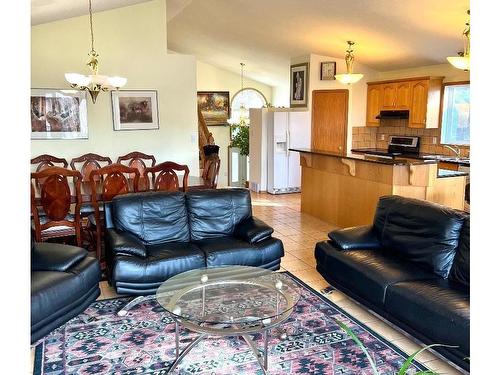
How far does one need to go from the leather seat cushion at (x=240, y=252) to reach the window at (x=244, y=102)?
9096mm

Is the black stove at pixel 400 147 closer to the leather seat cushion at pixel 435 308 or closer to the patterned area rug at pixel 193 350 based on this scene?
the leather seat cushion at pixel 435 308

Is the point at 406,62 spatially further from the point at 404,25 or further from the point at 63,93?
the point at 63,93

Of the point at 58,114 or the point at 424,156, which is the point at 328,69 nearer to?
the point at 424,156

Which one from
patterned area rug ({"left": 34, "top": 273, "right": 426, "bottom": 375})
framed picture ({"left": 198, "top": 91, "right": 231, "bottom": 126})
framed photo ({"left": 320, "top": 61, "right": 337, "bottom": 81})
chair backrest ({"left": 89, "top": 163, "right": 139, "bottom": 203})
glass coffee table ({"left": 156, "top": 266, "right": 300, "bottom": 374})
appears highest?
framed photo ({"left": 320, "top": 61, "right": 337, "bottom": 81})

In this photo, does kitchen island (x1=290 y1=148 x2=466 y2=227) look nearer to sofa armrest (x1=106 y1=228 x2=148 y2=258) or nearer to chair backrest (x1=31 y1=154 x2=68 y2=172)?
sofa armrest (x1=106 y1=228 x2=148 y2=258)

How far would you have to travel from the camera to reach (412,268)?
337 centimetres

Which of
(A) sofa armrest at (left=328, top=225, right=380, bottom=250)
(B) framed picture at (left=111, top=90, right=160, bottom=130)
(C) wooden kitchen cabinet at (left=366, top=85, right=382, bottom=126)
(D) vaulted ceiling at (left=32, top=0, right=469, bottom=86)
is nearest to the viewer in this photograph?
(A) sofa armrest at (left=328, top=225, right=380, bottom=250)

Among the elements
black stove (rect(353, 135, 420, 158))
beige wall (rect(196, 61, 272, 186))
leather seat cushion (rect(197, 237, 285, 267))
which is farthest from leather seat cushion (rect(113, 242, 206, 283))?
beige wall (rect(196, 61, 272, 186))

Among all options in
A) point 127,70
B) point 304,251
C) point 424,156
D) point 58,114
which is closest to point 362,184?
point 304,251

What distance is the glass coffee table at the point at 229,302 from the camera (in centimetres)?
258

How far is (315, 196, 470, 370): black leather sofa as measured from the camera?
8.78 feet

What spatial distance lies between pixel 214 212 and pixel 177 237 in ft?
1.48

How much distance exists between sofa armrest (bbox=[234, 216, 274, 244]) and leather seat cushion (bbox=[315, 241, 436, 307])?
0.53 metres
